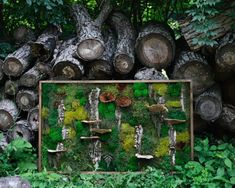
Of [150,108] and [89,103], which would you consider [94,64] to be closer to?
[89,103]

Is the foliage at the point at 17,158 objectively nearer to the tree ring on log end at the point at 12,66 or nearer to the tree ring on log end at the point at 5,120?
the tree ring on log end at the point at 5,120

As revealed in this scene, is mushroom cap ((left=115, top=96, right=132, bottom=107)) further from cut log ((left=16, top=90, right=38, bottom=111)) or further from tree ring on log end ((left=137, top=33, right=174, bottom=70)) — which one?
cut log ((left=16, top=90, right=38, bottom=111))

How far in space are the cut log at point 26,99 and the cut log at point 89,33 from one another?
894mm

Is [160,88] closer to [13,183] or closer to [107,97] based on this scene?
[107,97]

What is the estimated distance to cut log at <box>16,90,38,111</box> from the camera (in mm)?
5691

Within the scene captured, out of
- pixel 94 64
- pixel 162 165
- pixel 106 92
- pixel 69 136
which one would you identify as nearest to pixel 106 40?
pixel 94 64

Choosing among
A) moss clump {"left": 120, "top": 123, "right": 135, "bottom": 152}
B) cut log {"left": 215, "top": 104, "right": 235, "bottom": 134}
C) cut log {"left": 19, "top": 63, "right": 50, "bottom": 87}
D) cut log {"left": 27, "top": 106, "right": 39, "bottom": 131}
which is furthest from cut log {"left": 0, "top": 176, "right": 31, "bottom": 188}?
cut log {"left": 215, "top": 104, "right": 235, "bottom": 134}

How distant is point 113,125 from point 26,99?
4.15 feet

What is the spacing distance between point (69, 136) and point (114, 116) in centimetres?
56

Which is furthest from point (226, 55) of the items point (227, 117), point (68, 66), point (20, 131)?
point (20, 131)

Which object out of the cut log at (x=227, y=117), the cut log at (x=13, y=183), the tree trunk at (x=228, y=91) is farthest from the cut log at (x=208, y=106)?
the cut log at (x=13, y=183)

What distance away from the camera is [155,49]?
5367mm

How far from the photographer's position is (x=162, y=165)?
513cm

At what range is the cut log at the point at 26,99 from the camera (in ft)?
18.7
